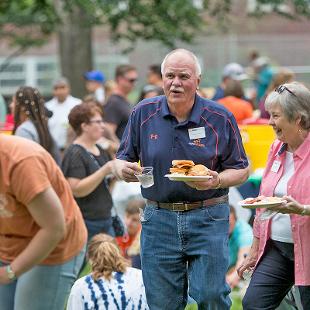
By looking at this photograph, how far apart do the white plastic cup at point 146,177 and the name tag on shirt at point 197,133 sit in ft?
1.15

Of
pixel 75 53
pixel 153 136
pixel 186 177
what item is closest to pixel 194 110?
pixel 153 136

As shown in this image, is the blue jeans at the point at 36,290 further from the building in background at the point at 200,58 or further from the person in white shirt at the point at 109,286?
the building in background at the point at 200,58

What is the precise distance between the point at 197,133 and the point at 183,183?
318 mm

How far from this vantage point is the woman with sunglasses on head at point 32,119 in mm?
8750

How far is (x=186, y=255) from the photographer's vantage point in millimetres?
6586

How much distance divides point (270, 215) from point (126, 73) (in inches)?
307

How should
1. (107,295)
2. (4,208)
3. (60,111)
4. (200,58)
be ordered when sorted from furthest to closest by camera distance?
(200,58), (60,111), (107,295), (4,208)

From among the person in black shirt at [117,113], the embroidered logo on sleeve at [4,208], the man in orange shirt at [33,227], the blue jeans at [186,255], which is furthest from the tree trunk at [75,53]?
the embroidered logo on sleeve at [4,208]

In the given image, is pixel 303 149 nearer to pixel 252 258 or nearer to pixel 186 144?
pixel 186 144

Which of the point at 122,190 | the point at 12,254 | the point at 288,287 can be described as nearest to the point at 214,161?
the point at 288,287

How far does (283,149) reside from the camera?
21.1ft

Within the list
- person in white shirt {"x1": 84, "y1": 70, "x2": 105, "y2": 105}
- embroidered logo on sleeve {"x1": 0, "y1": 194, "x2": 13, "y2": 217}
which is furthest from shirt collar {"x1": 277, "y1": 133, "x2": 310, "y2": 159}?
person in white shirt {"x1": 84, "y1": 70, "x2": 105, "y2": 105}

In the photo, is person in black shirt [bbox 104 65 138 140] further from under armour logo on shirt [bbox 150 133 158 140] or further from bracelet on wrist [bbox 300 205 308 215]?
bracelet on wrist [bbox 300 205 308 215]

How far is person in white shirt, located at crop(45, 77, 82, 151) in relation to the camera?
45.0ft
